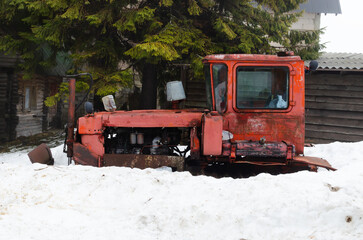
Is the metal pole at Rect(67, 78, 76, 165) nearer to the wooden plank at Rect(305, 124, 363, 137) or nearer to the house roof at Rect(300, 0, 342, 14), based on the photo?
the wooden plank at Rect(305, 124, 363, 137)

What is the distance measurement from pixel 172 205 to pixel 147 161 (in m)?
1.69

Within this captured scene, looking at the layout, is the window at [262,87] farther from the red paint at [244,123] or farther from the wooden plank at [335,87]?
the wooden plank at [335,87]

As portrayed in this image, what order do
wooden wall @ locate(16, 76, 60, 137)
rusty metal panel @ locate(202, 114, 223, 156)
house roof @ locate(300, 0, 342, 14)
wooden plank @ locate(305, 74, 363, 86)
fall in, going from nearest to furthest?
rusty metal panel @ locate(202, 114, 223, 156) → wooden plank @ locate(305, 74, 363, 86) → wooden wall @ locate(16, 76, 60, 137) → house roof @ locate(300, 0, 342, 14)

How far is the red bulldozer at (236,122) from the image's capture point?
5.71 meters

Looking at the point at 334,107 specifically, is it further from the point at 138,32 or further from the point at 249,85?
the point at 249,85

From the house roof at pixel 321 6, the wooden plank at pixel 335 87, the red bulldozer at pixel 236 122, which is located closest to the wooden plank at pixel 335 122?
the wooden plank at pixel 335 87

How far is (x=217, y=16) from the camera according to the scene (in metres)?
11.3

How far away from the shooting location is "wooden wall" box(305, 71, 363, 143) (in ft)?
42.4

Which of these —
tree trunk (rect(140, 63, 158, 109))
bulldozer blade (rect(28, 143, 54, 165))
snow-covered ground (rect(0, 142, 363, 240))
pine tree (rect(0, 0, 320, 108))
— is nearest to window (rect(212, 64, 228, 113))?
snow-covered ground (rect(0, 142, 363, 240))

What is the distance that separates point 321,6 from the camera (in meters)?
24.5

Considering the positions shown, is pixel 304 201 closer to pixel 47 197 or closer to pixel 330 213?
pixel 330 213

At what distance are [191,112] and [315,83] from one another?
8.45m

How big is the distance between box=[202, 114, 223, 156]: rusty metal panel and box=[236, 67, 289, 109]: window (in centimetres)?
53

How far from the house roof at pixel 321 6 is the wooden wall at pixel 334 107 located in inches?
487
